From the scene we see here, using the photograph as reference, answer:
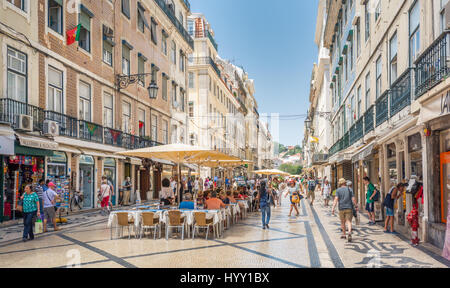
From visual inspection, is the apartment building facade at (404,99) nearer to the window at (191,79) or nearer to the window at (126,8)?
the window at (126,8)

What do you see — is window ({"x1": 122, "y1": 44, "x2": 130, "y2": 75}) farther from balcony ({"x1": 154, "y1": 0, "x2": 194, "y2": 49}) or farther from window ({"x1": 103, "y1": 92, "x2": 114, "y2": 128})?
balcony ({"x1": 154, "y1": 0, "x2": 194, "y2": 49})

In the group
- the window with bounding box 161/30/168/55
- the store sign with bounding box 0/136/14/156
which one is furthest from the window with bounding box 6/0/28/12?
the window with bounding box 161/30/168/55

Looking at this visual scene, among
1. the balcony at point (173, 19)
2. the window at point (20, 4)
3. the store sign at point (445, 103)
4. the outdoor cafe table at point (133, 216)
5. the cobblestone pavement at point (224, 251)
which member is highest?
the balcony at point (173, 19)

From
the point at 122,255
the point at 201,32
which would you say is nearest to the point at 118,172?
the point at 122,255

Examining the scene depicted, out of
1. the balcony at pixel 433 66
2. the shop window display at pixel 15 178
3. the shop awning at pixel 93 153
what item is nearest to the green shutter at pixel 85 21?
the shop awning at pixel 93 153

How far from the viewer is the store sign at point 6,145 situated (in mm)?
12547

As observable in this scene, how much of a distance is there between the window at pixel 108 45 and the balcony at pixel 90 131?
3837mm

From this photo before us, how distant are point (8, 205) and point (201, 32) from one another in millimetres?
35489

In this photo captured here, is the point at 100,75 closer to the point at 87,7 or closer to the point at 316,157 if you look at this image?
the point at 87,7

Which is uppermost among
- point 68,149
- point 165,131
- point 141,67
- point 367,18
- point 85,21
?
point 85,21

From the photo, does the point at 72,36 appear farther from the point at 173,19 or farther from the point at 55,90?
the point at 173,19

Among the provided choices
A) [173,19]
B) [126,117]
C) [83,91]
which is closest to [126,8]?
[126,117]

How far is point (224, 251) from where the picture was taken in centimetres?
897

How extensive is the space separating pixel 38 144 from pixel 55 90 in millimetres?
3579
